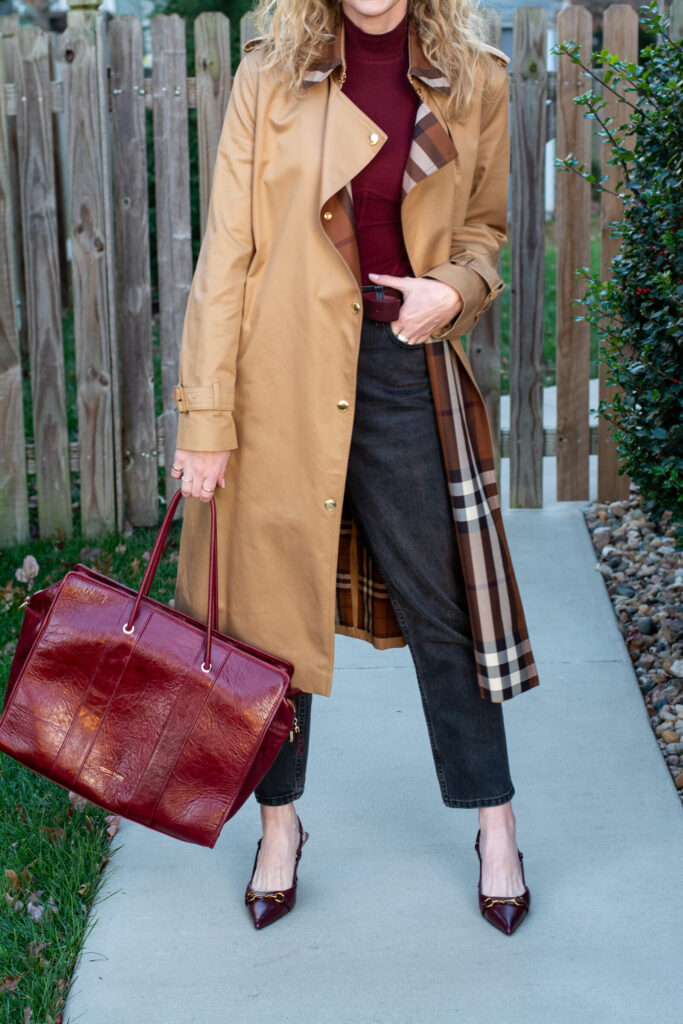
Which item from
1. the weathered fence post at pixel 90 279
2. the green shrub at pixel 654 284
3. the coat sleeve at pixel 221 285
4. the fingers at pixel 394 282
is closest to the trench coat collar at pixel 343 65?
the coat sleeve at pixel 221 285

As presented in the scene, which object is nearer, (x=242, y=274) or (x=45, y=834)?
(x=242, y=274)

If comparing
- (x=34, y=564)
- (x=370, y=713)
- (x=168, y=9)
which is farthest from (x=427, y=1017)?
(x=168, y=9)

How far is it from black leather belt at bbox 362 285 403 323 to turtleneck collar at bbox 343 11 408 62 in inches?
18.3

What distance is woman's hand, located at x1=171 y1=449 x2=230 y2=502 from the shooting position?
2.48 m

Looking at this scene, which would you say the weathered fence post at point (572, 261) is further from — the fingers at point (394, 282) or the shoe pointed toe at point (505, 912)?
the shoe pointed toe at point (505, 912)

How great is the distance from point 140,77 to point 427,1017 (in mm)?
3925

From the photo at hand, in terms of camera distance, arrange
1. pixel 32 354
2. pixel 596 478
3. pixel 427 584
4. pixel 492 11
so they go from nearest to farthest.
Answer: pixel 427 584 → pixel 492 11 → pixel 32 354 → pixel 596 478

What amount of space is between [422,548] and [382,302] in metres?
0.51

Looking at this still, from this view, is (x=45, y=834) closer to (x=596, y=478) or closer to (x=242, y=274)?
(x=242, y=274)

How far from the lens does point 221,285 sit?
8.01 ft

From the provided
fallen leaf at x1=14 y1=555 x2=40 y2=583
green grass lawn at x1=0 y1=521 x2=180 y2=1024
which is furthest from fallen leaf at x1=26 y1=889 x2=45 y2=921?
fallen leaf at x1=14 y1=555 x2=40 y2=583

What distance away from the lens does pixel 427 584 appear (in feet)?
8.46

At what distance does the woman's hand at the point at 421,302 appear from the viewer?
243 cm

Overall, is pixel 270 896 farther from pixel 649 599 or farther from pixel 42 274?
pixel 42 274
